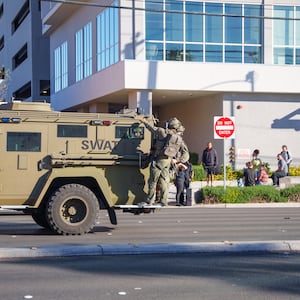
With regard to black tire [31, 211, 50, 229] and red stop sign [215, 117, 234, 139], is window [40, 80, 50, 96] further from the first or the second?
black tire [31, 211, 50, 229]

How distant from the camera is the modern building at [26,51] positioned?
56.4 m

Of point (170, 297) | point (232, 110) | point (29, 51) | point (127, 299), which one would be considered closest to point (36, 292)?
point (127, 299)

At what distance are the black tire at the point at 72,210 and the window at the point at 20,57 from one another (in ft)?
165

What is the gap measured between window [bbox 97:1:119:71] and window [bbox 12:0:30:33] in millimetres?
26617

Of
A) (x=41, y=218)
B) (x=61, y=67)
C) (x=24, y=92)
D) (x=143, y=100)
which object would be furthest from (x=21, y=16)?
(x=41, y=218)

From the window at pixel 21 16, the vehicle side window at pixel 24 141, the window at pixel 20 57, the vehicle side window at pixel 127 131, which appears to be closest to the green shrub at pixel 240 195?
the vehicle side window at pixel 127 131

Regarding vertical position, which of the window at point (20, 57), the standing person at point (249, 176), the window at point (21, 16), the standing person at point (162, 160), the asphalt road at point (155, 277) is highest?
the window at point (21, 16)

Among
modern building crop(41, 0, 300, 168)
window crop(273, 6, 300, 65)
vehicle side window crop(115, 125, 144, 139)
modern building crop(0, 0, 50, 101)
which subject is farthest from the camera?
modern building crop(0, 0, 50, 101)

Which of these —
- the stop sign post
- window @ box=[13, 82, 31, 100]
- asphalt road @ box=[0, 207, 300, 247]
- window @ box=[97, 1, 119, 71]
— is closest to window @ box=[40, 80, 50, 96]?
window @ box=[13, 82, 31, 100]

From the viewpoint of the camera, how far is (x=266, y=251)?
9.80 m

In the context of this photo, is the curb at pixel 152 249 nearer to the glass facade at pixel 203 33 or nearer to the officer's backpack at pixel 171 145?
the officer's backpack at pixel 171 145

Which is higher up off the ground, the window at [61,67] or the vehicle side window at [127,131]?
the window at [61,67]

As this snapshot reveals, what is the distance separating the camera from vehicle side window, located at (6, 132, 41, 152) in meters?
11.8

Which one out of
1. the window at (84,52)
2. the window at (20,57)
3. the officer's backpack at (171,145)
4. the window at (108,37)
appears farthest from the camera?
the window at (20,57)
